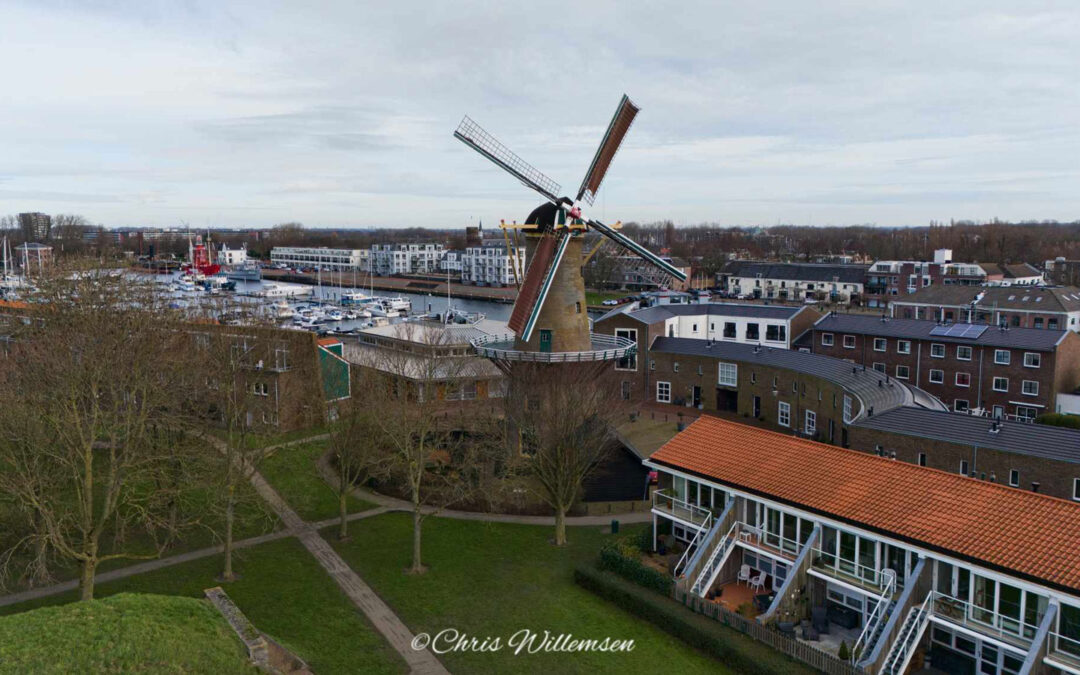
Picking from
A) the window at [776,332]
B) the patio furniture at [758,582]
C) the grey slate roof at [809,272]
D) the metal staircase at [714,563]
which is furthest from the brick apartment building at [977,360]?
the grey slate roof at [809,272]

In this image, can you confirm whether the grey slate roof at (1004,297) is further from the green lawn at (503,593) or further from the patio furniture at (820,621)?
the patio furniture at (820,621)

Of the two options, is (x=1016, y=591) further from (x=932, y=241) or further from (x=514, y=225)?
(x=932, y=241)

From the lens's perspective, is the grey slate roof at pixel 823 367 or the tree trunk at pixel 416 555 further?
the grey slate roof at pixel 823 367

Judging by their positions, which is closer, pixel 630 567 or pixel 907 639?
pixel 907 639

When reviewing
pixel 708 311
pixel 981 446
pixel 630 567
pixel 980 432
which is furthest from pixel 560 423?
pixel 708 311

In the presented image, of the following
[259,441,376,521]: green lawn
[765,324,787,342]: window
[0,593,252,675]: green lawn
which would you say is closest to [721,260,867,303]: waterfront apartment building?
[765,324,787,342]: window

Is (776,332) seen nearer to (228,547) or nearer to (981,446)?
(981,446)

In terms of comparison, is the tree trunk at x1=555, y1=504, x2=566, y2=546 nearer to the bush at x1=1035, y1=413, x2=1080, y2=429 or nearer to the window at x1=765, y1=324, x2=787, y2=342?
the bush at x1=1035, y1=413, x2=1080, y2=429
